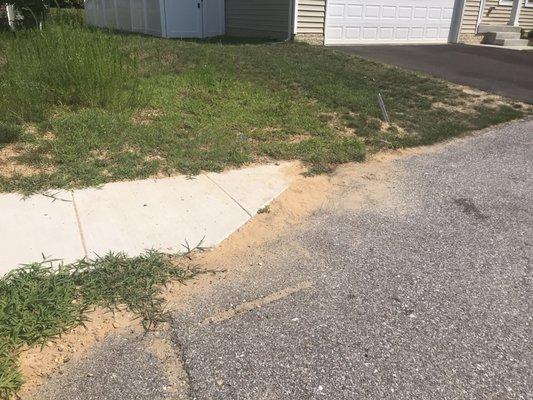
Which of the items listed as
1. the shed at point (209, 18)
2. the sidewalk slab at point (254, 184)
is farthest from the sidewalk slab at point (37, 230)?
the shed at point (209, 18)

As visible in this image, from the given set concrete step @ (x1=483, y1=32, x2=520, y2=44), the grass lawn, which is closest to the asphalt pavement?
the grass lawn

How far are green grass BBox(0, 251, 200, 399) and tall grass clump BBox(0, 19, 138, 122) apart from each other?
3.32m

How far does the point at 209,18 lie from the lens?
1673cm

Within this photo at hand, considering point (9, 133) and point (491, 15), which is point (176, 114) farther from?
point (491, 15)

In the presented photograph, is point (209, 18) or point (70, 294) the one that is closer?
point (70, 294)

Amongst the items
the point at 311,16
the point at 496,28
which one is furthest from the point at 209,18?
the point at 496,28

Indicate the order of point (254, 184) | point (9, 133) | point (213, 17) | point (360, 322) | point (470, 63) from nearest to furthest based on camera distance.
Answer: point (360, 322)
point (254, 184)
point (9, 133)
point (470, 63)
point (213, 17)

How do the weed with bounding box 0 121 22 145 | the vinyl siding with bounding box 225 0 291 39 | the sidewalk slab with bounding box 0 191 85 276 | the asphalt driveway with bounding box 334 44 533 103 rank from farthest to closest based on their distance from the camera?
1. the vinyl siding with bounding box 225 0 291 39
2. the asphalt driveway with bounding box 334 44 533 103
3. the weed with bounding box 0 121 22 145
4. the sidewalk slab with bounding box 0 191 85 276

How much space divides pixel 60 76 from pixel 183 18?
10839mm

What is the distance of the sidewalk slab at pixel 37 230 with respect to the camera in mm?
3322

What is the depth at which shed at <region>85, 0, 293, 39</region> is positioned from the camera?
14477 mm

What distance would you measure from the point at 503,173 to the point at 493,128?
2.03 m

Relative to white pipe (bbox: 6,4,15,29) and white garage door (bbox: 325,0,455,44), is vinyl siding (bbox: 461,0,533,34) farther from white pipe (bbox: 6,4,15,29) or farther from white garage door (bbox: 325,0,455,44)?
white pipe (bbox: 6,4,15,29)

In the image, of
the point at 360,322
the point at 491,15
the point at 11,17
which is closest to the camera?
the point at 360,322
